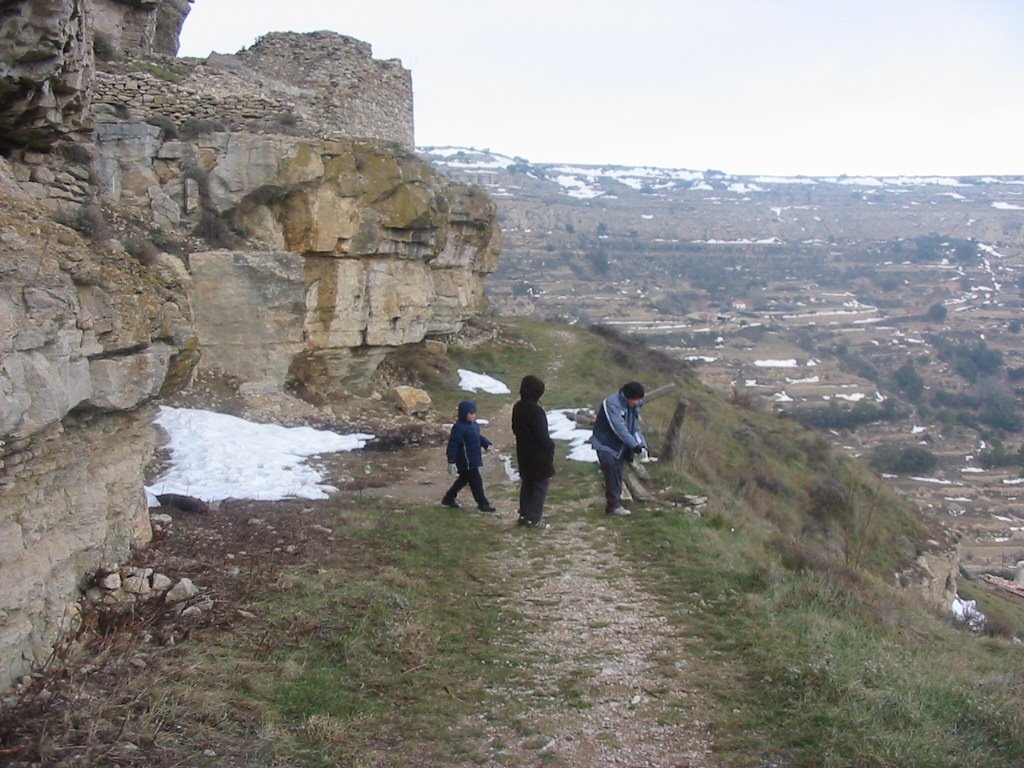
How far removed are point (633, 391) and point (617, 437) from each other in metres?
0.51

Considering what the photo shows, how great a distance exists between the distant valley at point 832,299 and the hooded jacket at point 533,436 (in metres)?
25.7

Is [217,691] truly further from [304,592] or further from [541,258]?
[541,258]

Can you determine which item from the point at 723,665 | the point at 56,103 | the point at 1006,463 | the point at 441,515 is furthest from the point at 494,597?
the point at 1006,463

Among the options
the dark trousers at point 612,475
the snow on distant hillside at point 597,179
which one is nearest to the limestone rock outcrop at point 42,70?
the dark trousers at point 612,475

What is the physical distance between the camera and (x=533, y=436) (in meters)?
8.29

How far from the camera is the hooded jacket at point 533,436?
8.26m

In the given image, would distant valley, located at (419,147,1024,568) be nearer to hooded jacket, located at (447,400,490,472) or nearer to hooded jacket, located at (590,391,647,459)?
hooded jacket, located at (590,391,647,459)

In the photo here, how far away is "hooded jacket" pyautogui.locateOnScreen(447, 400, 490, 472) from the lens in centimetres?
879

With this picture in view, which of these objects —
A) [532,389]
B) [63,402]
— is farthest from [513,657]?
[532,389]

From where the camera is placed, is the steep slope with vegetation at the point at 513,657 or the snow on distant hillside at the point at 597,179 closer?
the steep slope with vegetation at the point at 513,657

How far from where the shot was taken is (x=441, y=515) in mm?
8867

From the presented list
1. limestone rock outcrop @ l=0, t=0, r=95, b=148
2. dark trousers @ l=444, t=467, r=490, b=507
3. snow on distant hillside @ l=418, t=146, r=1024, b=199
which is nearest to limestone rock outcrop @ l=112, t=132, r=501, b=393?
dark trousers @ l=444, t=467, r=490, b=507

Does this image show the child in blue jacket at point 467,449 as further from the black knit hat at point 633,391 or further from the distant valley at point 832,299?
the distant valley at point 832,299

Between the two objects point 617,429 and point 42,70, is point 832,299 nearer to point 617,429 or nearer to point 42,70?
point 617,429
